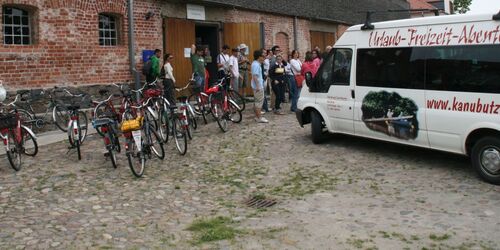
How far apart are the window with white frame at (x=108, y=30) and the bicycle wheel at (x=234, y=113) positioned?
3920 millimetres

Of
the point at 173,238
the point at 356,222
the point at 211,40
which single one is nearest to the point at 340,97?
the point at 356,222

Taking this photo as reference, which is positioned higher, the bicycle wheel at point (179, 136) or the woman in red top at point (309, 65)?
the woman in red top at point (309, 65)

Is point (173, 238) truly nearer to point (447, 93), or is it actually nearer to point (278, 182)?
point (278, 182)

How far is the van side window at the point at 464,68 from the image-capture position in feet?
22.8

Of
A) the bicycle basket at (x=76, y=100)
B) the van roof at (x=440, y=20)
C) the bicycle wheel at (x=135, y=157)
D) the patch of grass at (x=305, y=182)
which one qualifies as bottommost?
the patch of grass at (x=305, y=182)

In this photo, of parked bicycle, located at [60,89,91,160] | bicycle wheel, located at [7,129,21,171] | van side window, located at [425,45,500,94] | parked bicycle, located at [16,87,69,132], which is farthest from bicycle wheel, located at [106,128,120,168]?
van side window, located at [425,45,500,94]

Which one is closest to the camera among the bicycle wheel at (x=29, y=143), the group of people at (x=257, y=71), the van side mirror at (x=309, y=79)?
the bicycle wheel at (x=29, y=143)

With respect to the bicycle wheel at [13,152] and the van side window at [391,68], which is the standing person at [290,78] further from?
the bicycle wheel at [13,152]

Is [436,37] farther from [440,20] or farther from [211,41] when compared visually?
[211,41]

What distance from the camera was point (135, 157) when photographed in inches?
314

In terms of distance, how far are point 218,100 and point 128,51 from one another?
354cm

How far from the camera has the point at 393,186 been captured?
280 inches

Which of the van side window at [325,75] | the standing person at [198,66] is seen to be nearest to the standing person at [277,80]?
the standing person at [198,66]

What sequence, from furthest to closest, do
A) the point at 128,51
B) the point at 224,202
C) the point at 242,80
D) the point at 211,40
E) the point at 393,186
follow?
the point at 211,40 < the point at 242,80 < the point at 128,51 < the point at 393,186 < the point at 224,202
